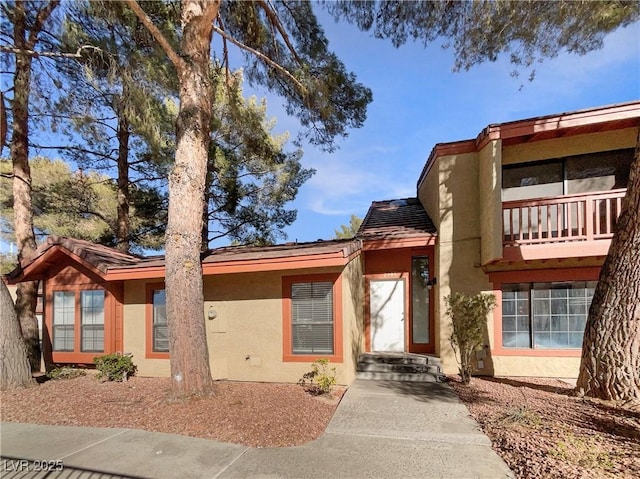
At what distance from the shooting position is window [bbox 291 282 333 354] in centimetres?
697

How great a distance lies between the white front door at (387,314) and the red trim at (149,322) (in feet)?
17.4

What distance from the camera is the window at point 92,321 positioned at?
8445 millimetres

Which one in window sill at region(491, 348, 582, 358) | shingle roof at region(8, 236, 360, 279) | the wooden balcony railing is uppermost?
the wooden balcony railing

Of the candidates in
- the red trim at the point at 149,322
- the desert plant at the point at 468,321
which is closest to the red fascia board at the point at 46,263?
the red trim at the point at 149,322

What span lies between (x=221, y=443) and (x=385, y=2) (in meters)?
9.56

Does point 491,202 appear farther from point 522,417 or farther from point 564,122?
point 522,417

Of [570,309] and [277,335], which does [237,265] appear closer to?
[277,335]

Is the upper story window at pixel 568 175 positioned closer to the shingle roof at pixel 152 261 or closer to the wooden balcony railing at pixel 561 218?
the wooden balcony railing at pixel 561 218

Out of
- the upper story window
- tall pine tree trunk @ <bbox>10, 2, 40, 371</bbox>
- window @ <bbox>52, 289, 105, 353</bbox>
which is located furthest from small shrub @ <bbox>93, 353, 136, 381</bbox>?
the upper story window

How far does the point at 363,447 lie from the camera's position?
411 centimetres

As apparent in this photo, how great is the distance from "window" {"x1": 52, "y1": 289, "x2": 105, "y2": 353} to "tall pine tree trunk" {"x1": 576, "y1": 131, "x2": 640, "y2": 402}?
34.3 ft

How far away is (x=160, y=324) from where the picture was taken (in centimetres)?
802

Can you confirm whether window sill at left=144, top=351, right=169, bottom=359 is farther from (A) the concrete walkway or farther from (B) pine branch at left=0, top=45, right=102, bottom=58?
(B) pine branch at left=0, top=45, right=102, bottom=58

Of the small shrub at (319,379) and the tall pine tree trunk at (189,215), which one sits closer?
the tall pine tree trunk at (189,215)
